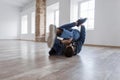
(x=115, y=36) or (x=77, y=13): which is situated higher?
(x=77, y=13)

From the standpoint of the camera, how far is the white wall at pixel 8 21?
11.0 m

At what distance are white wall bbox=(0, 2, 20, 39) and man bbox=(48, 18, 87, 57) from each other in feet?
31.2

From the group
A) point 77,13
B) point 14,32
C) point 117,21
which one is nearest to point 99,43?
point 117,21

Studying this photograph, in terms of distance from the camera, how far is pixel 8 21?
11.2 m

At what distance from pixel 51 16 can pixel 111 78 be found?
683 centimetres

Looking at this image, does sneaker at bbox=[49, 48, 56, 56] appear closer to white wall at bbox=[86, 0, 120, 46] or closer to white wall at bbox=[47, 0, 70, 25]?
white wall at bbox=[86, 0, 120, 46]

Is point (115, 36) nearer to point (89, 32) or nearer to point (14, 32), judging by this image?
point (89, 32)

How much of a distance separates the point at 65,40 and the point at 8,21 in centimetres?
979

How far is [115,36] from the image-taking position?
4184mm

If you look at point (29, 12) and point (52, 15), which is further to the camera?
point (29, 12)

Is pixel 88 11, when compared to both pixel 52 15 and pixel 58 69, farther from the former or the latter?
pixel 58 69

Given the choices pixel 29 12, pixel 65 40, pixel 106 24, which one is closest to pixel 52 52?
pixel 65 40

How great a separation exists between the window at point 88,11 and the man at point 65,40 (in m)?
2.81

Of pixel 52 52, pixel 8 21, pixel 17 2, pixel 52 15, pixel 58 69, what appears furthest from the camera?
→ pixel 8 21
